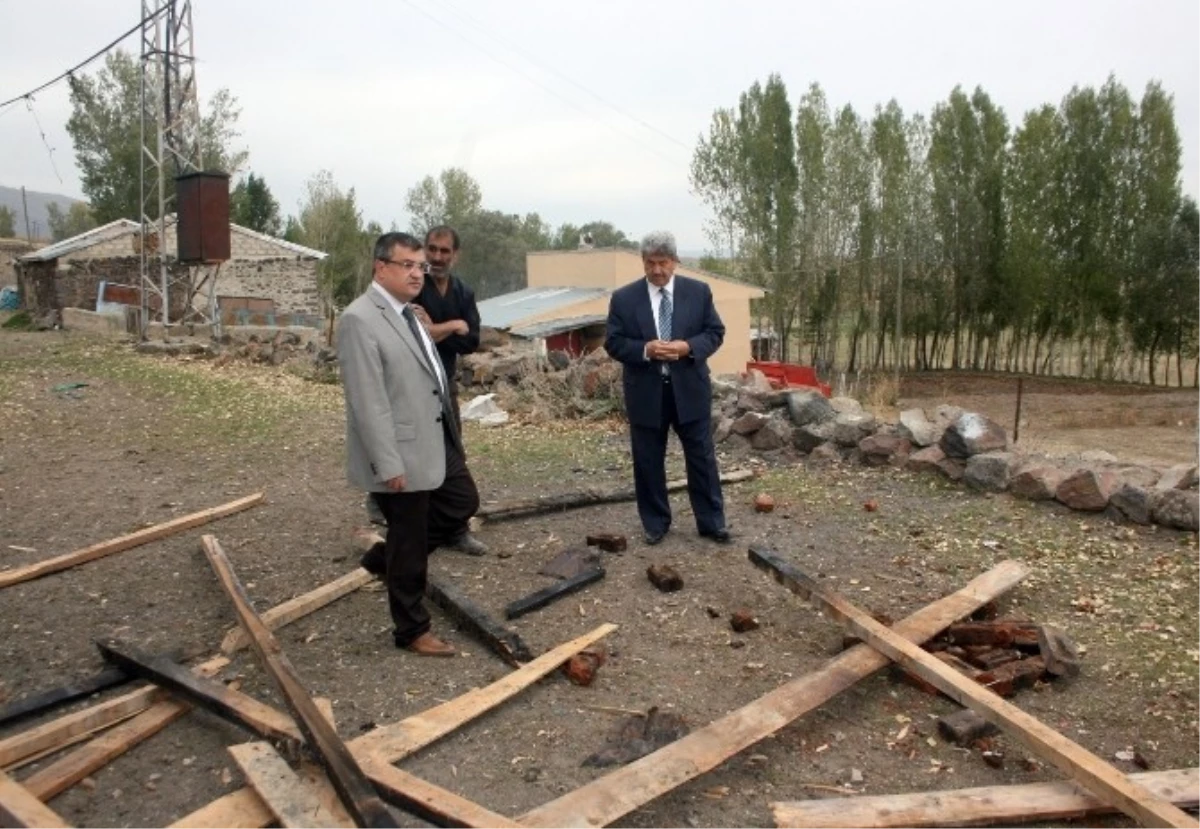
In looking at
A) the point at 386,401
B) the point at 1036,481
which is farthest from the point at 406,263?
the point at 1036,481

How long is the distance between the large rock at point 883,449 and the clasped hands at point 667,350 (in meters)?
2.96

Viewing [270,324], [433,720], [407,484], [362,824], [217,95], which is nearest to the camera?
[362,824]

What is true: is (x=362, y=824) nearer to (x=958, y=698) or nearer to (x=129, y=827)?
(x=129, y=827)

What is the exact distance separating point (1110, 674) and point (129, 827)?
3795mm

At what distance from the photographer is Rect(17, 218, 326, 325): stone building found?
27719 mm

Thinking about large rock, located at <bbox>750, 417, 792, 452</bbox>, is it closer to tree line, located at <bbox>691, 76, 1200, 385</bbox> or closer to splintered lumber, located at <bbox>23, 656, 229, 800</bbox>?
splintered lumber, located at <bbox>23, 656, 229, 800</bbox>

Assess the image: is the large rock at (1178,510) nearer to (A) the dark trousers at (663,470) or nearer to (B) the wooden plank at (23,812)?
(A) the dark trousers at (663,470)

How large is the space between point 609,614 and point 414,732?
150 centimetres

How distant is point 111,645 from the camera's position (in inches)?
156

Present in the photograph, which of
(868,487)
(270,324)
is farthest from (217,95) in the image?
(868,487)

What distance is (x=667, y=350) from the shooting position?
5.39m

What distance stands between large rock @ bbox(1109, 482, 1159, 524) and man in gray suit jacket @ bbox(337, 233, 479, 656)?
455 cm

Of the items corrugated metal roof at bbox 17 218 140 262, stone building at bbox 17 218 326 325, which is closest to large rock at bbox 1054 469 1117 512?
stone building at bbox 17 218 326 325

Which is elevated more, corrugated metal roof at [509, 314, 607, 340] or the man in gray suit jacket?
the man in gray suit jacket
